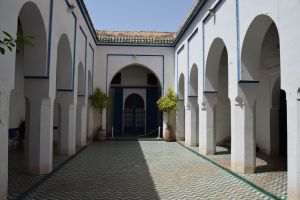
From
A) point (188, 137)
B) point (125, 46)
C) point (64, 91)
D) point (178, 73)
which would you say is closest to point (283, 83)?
point (64, 91)

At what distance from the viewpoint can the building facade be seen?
4.19m

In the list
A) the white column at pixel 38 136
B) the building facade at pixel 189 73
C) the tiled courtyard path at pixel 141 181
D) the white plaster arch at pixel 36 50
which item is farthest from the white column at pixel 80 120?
the white plaster arch at pixel 36 50

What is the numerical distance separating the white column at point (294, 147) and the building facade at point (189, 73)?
0.01 m

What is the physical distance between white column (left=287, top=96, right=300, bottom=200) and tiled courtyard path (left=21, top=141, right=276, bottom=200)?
0.80 meters

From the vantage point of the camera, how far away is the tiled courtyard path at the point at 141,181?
16.2 feet

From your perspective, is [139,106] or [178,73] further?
[139,106]

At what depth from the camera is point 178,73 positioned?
43.0 ft

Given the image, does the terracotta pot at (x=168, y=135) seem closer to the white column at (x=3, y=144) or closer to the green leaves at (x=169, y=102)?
the green leaves at (x=169, y=102)

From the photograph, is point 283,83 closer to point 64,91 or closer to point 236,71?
point 236,71

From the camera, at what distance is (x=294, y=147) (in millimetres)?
4078

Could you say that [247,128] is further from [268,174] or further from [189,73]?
[189,73]

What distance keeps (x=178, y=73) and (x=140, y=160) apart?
222 inches

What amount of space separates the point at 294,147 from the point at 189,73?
6.98 metres

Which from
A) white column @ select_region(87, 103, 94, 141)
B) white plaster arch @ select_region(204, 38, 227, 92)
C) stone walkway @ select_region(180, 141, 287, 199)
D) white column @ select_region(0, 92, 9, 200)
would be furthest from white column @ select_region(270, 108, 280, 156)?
white column @ select_region(0, 92, 9, 200)
